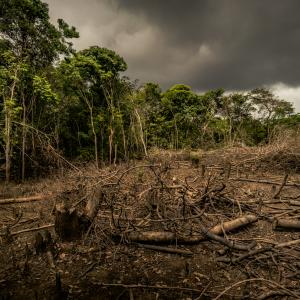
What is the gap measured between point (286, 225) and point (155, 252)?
2.69 m

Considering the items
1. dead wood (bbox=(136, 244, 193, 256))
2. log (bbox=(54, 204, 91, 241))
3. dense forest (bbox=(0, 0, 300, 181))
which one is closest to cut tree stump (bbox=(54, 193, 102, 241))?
log (bbox=(54, 204, 91, 241))

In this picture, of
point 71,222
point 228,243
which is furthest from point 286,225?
point 71,222

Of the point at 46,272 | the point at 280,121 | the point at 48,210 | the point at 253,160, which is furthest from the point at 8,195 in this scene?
the point at 280,121

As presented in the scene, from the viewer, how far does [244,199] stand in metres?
6.71

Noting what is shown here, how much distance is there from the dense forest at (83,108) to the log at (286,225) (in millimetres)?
6793

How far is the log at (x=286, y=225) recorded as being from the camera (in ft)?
16.9

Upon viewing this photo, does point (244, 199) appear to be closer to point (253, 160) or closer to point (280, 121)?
point (253, 160)

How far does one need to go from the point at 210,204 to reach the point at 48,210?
4.17 meters

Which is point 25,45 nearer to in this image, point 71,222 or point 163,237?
point 71,222

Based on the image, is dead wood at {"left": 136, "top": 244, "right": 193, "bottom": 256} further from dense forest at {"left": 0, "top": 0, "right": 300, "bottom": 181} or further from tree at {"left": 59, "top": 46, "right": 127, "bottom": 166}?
tree at {"left": 59, "top": 46, "right": 127, "bottom": 166}

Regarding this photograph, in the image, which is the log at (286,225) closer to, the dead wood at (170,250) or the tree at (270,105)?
the dead wood at (170,250)

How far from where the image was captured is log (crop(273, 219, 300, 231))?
16.9ft

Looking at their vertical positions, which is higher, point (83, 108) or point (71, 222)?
point (83, 108)

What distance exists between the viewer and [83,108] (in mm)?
18234
